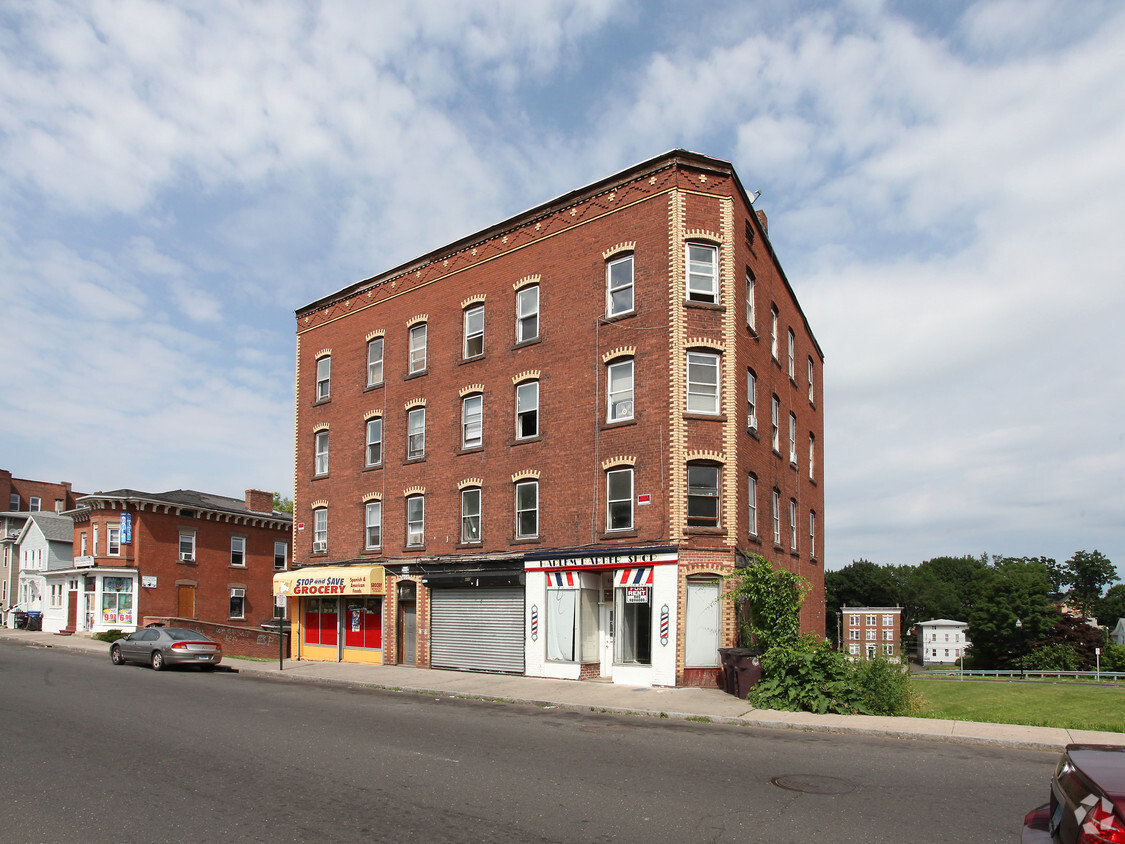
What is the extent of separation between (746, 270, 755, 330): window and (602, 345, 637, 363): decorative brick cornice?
12.5 feet

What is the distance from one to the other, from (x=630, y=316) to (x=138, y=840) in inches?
717

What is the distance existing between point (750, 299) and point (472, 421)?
9286 millimetres

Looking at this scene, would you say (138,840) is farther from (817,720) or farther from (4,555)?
(4,555)

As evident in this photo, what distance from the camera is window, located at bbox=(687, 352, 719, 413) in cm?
2269

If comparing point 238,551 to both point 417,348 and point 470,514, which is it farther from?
point 470,514

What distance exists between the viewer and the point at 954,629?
130 meters

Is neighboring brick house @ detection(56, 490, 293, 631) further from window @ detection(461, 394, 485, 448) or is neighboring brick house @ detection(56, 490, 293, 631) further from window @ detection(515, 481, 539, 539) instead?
window @ detection(515, 481, 539, 539)

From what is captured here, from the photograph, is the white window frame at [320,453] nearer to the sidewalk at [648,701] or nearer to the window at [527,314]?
the sidewalk at [648,701]

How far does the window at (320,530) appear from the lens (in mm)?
32438

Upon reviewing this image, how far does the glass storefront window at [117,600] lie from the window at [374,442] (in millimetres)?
20258

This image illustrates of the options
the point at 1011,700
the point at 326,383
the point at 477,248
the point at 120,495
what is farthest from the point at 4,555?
the point at 1011,700

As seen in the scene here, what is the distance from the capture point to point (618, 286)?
24.2 meters

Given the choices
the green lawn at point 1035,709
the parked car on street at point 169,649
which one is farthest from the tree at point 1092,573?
the parked car on street at point 169,649

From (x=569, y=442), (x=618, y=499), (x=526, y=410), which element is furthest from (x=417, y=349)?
(x=618, y=499)
